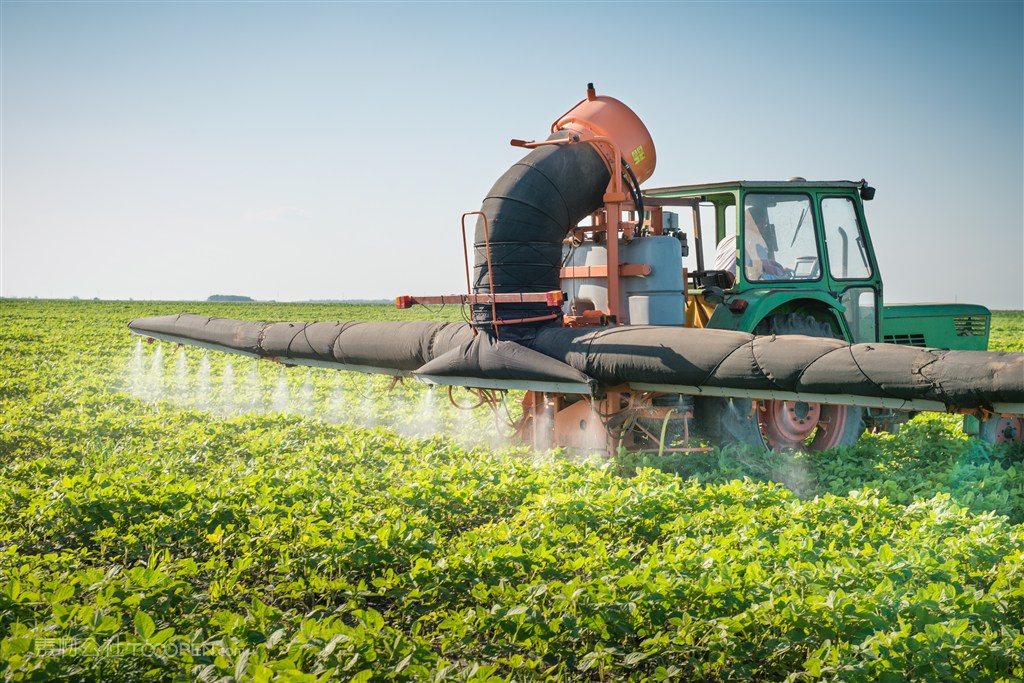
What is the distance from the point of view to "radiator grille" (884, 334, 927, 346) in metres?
9.83

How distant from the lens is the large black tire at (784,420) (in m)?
8.05

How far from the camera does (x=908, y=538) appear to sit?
17.4 feet

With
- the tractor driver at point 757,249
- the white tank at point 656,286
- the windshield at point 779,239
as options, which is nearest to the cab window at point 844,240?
the windshield at point 779,239

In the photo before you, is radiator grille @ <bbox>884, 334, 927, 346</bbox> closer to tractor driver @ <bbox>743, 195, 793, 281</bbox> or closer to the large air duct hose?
tractor driver @ <bbox>743, 195, 793, 281</bbox>

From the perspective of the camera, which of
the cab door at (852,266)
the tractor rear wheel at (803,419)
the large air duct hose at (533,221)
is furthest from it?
the cab door at (852,266)

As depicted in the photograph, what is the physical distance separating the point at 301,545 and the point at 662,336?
333cm

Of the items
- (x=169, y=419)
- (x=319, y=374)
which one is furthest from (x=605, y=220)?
(x=319, y=374)

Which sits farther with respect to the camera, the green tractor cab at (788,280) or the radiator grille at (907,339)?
the radiator grille at (907,339)

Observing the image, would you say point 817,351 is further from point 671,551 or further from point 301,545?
point 301,545

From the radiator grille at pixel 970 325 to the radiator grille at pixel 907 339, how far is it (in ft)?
1.65

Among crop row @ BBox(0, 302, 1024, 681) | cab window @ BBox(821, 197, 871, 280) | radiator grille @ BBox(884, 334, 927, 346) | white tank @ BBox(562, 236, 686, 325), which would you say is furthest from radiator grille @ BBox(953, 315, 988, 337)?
white tank @ BBox(562, 236, 686, 325)

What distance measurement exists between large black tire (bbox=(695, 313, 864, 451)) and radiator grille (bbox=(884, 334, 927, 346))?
47.7 inches

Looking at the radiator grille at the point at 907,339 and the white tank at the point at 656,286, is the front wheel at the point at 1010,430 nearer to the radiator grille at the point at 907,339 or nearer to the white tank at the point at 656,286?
the radiator grille at the point at 907,339

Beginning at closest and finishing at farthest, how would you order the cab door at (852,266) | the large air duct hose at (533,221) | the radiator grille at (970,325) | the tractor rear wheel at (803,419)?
the large air duct hose at (533,221), the tractor rear wheel at (803,419), the cab door at (852,266), the radiator grille at (970,325)
